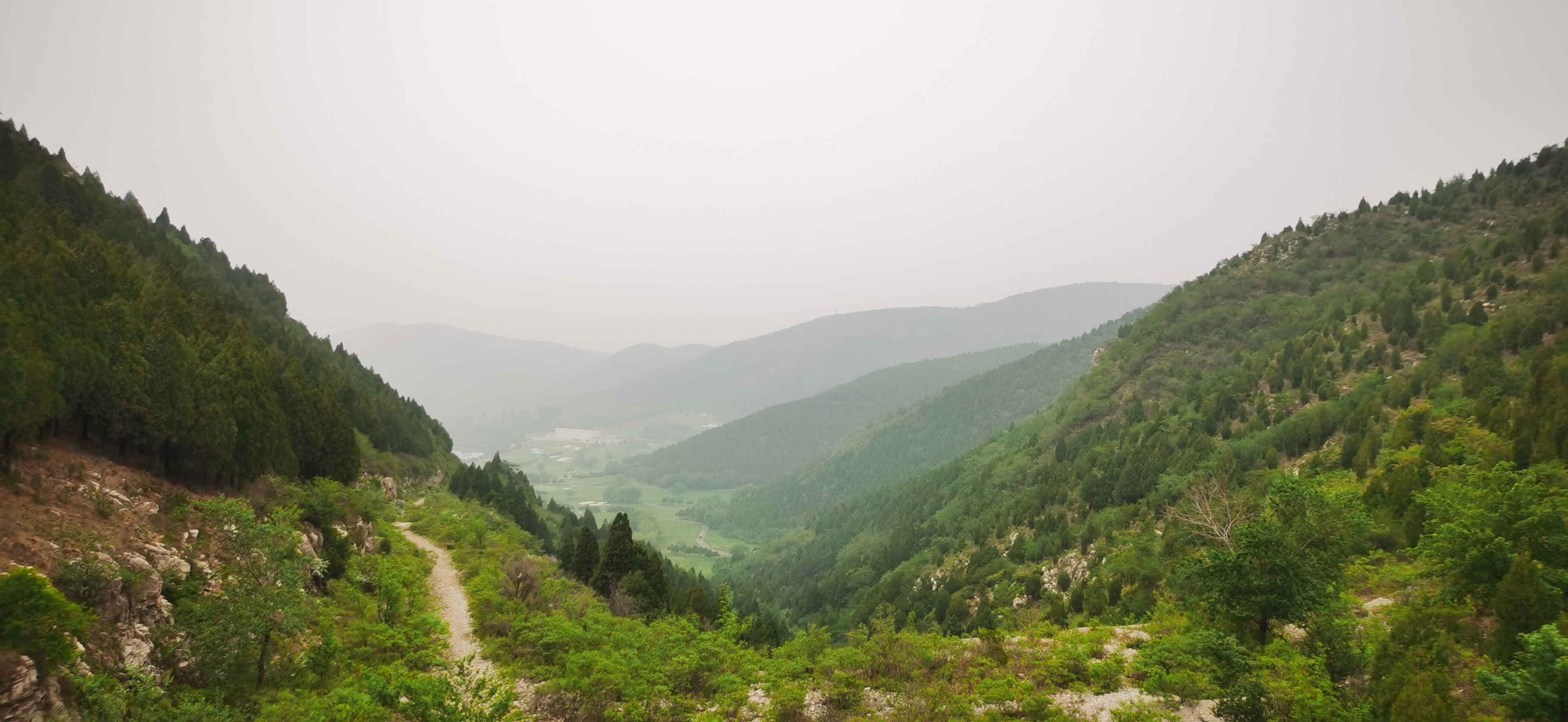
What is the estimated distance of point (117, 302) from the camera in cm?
2195

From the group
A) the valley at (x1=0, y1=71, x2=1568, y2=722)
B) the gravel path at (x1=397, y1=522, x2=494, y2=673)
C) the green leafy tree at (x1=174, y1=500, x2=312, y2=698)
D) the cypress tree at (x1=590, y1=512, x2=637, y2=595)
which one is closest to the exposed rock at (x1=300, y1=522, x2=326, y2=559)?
the valley at (x1=0, y1=71, x2=1568, y2=722)

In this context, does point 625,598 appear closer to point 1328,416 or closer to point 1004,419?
point 1328,416

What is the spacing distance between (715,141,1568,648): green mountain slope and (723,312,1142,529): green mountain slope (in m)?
66.4

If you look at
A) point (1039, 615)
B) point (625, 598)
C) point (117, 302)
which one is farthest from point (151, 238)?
point (1039, 615)

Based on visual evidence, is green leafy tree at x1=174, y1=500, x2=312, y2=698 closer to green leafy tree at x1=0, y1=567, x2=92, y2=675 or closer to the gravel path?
green leafy tree at x1=0, y1=567, x2=92, y2=675

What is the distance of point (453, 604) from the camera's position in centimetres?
2620

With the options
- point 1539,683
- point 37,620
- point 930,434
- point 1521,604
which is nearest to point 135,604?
point 37,620

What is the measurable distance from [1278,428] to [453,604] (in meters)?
47.8

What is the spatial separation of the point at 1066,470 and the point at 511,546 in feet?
147

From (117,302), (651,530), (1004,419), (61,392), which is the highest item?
(117,302)

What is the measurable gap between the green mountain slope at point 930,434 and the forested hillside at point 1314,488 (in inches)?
2471

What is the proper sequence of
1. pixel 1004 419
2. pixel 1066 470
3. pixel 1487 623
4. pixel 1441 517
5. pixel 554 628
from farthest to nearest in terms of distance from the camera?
pixel 1004 419, pixel 1066 470, pixel 554 628, pixel 1441 517, pixel 1487 623

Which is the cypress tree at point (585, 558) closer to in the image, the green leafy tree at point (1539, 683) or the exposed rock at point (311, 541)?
the exposed rock at point (311, 541)

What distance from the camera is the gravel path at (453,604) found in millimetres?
21016
